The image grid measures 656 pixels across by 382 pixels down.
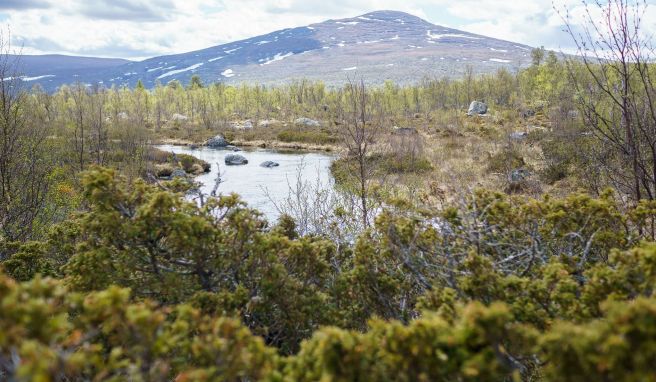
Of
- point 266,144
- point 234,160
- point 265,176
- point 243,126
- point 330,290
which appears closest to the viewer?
point 330,290

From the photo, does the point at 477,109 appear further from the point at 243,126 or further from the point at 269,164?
the point at 269,164

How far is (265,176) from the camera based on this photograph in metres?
28.7

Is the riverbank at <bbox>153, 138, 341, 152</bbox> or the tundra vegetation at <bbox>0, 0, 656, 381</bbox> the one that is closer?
the tundra vegetation at <bbox>0, 0, 656, 381</bbox>

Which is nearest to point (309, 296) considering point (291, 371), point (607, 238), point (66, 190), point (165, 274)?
point (165, 274)

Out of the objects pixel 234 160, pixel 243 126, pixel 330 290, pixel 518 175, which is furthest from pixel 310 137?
pixel 330 290

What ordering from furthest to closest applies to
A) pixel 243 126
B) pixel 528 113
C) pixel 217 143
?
pixel 243 126 < pixel 528 113 < pixel 217 143

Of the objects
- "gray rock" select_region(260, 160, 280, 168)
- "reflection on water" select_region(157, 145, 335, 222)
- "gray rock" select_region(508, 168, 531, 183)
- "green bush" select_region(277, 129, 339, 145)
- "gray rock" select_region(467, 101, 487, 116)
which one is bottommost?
"reflection on water" select_region(157, 145, 335, 222)

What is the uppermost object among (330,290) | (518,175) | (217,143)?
(330,290)

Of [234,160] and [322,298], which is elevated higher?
[322,298]

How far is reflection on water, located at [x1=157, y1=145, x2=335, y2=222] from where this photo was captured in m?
21.6

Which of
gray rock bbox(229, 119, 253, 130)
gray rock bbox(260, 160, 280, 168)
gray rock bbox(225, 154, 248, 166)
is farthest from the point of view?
gray rock bbox(229, 119, 253, 130)

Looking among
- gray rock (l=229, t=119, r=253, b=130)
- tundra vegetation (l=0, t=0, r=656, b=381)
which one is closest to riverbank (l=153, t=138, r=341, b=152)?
gray rock (l=229, t=119, r=253, b=130)

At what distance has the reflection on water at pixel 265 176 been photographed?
71.0ft

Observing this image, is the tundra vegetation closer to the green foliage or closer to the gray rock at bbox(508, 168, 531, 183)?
the green foliage
